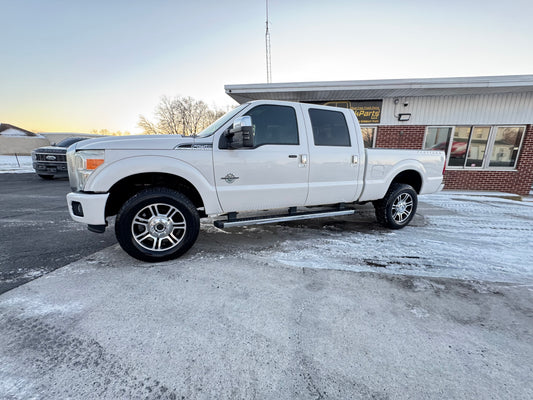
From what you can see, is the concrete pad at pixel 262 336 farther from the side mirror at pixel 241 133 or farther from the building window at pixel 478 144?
the building window at pixel 478 144

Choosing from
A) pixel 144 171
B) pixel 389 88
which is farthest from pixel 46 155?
pixel 389 88

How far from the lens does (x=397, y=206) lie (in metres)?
4.38

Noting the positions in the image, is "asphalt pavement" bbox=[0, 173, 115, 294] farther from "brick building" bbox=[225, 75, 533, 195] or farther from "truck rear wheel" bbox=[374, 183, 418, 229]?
"brick building" bbox=[225, 75, 533, 195]

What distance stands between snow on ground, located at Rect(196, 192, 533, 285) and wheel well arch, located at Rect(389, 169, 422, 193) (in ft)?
2.60

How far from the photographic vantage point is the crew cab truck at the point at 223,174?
2.68 metres

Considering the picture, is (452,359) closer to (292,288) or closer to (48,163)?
(292,288)

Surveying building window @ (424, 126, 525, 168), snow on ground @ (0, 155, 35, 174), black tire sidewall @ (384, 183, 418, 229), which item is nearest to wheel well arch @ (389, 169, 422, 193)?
black tire sidewall @ (384, 183, 418, 229)

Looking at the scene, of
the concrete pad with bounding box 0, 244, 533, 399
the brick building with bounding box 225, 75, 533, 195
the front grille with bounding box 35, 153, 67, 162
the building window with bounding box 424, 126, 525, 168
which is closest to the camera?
the concrete pad with bounding box 0, 244, 533, 399

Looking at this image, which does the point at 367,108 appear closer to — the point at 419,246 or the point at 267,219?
the point at 419,246

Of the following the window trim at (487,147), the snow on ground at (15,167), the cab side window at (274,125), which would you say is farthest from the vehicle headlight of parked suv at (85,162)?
the snow on ground at (15,167)

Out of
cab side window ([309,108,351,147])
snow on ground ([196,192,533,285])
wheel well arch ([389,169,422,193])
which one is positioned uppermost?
cab side window ([309,108,351,147])

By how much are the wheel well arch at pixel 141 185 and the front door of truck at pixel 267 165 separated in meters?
0.49

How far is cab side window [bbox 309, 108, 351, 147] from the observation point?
3568 mm

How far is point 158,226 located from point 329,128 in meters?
2.92
